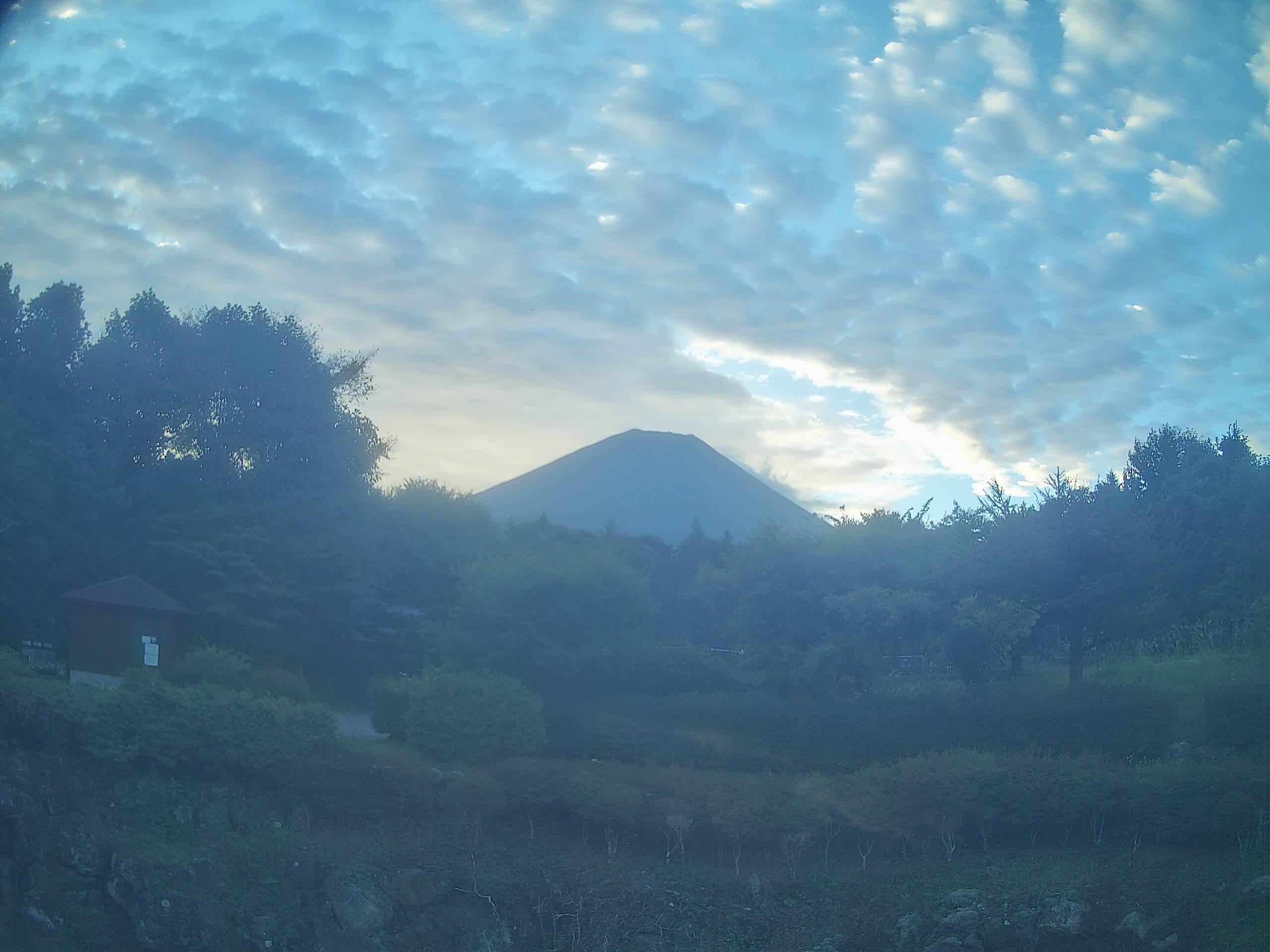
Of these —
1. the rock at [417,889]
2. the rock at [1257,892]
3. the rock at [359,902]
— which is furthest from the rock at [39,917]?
the rock at [1257,892]

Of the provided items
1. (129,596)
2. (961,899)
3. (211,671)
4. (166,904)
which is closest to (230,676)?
(211,671)

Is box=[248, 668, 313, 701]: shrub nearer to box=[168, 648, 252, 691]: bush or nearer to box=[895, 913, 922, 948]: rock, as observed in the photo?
box=[168, 648, 252, 691]: bush

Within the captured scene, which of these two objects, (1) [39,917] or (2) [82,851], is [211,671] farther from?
(1) [39,917]

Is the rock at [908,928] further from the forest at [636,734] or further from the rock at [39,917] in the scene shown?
the rock at [39,917]

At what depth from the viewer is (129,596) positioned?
24.4m

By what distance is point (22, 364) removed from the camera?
1272 inches

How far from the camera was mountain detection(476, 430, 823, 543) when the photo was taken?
8506 centimetres

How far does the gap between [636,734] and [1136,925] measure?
9.49 metres

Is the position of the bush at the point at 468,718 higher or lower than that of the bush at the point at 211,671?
lower

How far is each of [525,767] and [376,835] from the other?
2.65 metres

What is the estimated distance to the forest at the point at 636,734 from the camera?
506 inches

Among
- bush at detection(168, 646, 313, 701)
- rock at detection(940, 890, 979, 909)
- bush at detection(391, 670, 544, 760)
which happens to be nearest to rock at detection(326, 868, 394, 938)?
bush at detection(391, 670, 544, 760)

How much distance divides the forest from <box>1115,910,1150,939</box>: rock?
0.21 ft

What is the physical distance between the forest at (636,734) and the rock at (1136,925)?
6cm
